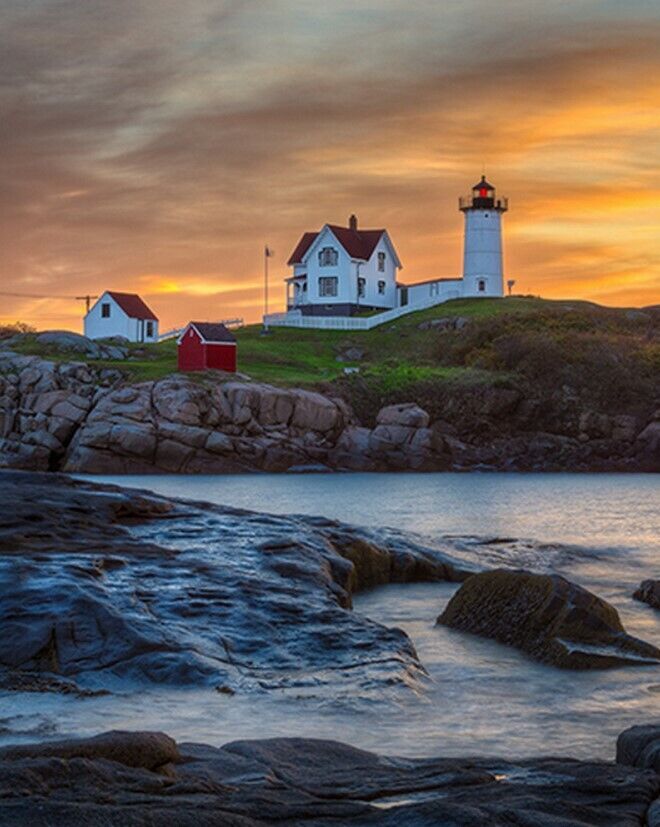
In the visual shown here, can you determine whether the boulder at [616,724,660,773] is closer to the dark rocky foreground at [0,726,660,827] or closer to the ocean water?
the dark rocky foreground at [0,726,660,827]

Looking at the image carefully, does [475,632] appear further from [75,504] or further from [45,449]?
[45,449]

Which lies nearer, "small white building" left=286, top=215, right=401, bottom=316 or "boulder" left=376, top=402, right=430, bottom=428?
"boulder" left=376, top=402, right=430, bottom=428

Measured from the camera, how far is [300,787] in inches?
306

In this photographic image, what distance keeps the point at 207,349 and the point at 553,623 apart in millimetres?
61243

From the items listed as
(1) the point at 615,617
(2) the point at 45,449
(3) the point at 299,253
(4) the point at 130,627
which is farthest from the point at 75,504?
(3) the point at 299,253

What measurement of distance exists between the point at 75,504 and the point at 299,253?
284ft

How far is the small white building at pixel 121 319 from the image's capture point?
94.9 meters

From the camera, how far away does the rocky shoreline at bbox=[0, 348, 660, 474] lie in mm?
64062

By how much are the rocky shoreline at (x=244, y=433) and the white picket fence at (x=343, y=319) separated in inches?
934

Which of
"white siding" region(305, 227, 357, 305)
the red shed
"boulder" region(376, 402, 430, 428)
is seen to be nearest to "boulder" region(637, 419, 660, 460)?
"boulder" region(376, 402, 430, 428)

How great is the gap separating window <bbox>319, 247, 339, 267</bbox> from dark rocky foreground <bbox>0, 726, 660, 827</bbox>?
91.6m

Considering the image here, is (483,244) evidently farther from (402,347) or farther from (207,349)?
(207,349)

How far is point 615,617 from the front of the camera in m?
16.3

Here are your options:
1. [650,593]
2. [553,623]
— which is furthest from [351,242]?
[553,623]
